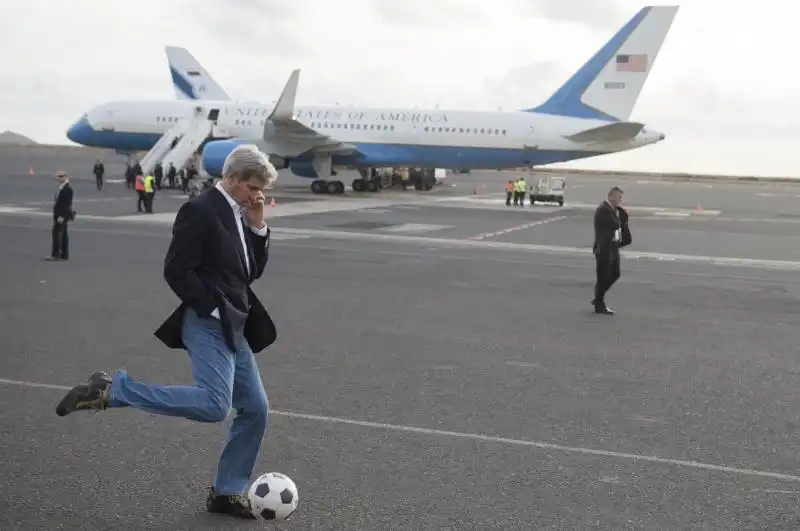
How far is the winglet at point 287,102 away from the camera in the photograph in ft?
135

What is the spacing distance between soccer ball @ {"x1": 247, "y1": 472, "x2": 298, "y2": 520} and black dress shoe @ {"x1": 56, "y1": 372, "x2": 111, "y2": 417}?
2.96 ft

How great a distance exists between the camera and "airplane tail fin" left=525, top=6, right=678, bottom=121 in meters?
41.2

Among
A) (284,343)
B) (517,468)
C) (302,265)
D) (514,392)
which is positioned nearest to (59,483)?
(517,468)

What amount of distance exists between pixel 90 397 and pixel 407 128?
4082 cm

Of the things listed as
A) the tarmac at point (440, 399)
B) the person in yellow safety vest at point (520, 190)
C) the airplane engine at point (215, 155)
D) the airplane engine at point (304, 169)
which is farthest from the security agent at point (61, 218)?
the person in yellow safety vest at point (520, 190)

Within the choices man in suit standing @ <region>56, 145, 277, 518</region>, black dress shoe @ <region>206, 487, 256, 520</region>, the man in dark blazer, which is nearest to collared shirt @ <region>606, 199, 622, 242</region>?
the man in dark blazer

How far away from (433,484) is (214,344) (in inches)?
65.9

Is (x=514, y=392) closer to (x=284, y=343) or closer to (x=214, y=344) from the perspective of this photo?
(x=284, y=343)

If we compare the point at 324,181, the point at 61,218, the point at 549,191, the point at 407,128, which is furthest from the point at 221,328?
the point at 324,181

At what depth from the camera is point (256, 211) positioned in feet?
17.8

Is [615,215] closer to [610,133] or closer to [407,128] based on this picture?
[610,133]

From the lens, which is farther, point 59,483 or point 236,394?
point 59,483

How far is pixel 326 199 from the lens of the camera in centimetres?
4156

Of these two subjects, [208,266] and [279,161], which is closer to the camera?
[208,266]
